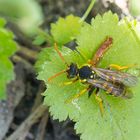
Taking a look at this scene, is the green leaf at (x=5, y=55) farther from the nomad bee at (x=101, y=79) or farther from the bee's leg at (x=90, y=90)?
the bee's leg at (x=90, y=90)

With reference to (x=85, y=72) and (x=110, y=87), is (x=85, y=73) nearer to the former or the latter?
(x=85, y=72)

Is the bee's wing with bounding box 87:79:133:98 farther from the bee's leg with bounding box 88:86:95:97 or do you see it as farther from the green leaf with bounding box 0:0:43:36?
the green leaf with bounding box 0:0:43:36

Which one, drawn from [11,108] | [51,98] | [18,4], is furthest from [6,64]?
[18,4]

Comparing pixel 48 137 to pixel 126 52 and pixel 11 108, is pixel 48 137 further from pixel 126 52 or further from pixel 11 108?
pixel 126 52

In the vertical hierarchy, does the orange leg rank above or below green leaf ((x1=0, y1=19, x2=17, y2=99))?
below

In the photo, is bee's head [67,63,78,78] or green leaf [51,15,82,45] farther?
green leaf [51,15,82,45]

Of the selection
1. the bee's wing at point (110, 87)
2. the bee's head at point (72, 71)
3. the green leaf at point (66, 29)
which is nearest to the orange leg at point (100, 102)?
the bee's wing at point (110, 87)

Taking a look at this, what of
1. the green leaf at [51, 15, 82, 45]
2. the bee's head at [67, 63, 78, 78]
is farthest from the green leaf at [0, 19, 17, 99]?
the bee's head at [67, 63, 78, 78]
